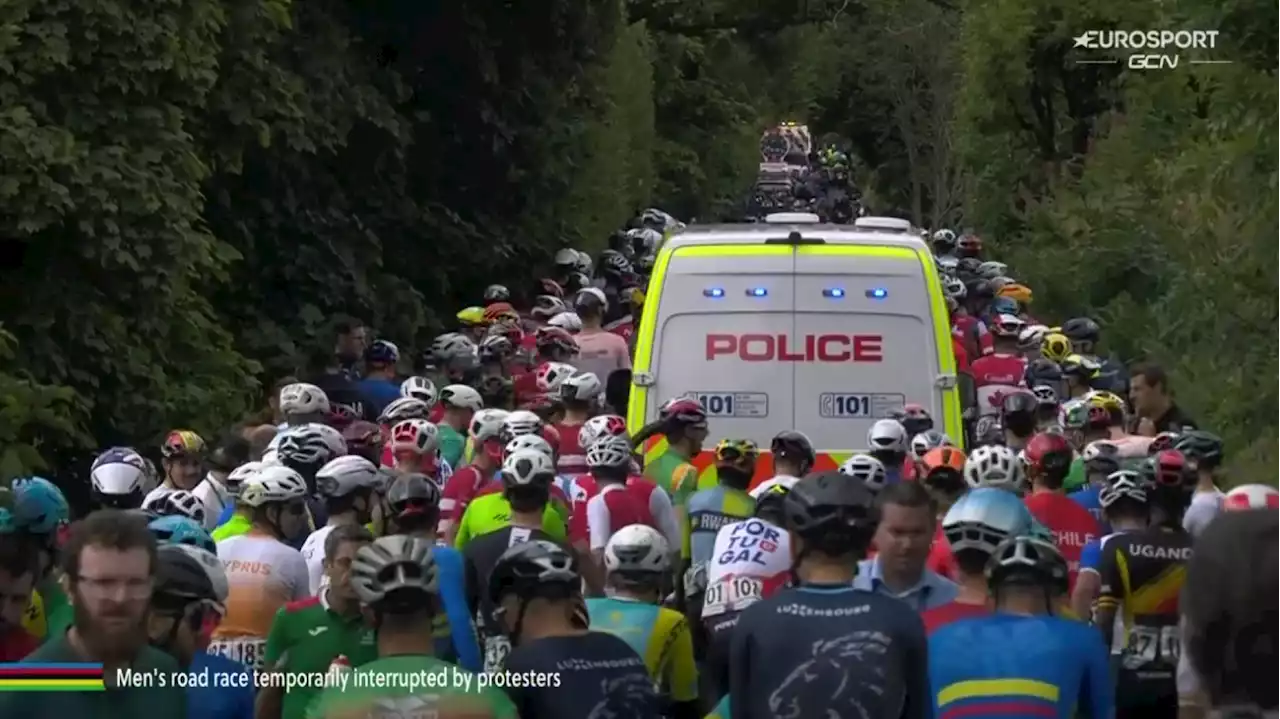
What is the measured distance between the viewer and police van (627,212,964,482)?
12.1 metres

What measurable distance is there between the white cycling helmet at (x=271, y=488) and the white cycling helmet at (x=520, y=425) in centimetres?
250

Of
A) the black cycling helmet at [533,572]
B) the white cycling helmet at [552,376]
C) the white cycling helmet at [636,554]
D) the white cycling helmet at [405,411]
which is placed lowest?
the black cycling helmet at [533,572]

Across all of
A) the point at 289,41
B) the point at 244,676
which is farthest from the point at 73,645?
the point at 289,41

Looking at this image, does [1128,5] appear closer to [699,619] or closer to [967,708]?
[699,619]

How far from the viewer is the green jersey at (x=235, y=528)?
841 cm

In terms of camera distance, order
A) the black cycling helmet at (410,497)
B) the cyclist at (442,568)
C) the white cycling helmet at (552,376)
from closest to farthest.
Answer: the cyclist at (442,568) → the black cycling helmet at (410,497) → the white cycling helmet at (552,376)

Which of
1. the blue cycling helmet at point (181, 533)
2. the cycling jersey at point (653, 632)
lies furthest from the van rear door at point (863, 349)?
the blue cycling helmet at point (181, 533)

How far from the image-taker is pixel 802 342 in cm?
1217

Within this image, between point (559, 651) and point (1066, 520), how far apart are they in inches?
155

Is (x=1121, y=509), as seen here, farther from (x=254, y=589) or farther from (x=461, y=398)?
(x=461, y=398)

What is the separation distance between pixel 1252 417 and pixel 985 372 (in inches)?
87.8

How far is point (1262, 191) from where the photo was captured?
1414 cm

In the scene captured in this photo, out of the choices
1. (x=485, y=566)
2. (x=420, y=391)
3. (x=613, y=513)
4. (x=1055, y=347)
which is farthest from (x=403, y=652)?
(x=1055, y=347)

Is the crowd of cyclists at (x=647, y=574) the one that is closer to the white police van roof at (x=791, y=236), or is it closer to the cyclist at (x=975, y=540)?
the cyclist at (x=975, y=540)
